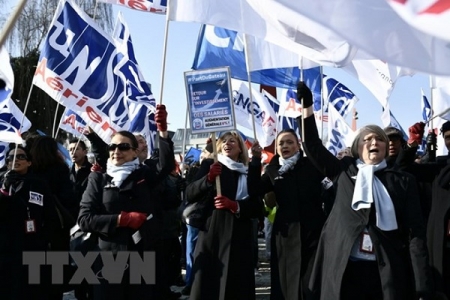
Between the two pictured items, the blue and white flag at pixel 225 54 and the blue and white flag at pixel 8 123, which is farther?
the blue and white flag at pixel 225 54

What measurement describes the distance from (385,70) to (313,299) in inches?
176

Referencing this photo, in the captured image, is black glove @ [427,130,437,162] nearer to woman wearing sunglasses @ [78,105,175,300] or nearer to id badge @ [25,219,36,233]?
woman wearing sunglasses @ [78,105,175,300]

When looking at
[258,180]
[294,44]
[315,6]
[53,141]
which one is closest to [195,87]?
[258,180]

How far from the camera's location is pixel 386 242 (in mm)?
4844

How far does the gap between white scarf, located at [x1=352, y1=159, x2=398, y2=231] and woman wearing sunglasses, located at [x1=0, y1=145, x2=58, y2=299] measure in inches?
109

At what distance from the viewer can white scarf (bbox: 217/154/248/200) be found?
22.5ft

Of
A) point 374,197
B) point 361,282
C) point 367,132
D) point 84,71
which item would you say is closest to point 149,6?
point 84,71

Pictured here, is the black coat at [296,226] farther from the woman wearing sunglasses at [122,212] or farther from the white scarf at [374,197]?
the white scarf at [374,197]

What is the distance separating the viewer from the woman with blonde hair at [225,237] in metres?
6.67

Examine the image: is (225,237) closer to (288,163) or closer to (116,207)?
(288,163)

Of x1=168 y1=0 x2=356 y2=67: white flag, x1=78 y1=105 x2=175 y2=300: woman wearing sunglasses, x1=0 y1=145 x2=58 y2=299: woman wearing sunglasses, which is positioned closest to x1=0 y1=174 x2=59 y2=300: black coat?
x1=0 y1=145 x2=58 y2=299: woman wearing sunglasses

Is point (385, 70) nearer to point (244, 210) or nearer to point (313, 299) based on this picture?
point (244, 210)

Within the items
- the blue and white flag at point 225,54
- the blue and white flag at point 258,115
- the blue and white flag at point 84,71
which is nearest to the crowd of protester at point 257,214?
the blue and white flag at point 84,71

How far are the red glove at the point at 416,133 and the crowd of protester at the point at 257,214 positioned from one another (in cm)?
1
